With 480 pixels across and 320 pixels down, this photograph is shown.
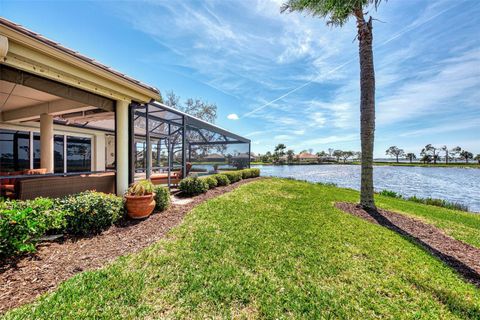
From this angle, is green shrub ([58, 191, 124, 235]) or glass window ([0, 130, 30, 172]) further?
glass window ([0, 130, 30, 172])

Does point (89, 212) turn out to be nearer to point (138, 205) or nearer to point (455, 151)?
point (138, 205)

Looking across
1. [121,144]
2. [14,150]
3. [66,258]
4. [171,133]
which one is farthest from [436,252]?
[14,150]

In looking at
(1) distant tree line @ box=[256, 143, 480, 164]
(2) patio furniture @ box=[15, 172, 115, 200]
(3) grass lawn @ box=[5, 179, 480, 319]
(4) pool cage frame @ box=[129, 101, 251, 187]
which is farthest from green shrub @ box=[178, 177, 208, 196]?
(1) distant tree line @ box=[256, 143, 480, 164]

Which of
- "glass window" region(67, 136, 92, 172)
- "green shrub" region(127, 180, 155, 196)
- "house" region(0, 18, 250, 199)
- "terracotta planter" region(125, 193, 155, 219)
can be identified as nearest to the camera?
"house" region(0, 18, 250, 199)

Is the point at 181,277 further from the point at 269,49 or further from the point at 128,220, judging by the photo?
the point at 269,49

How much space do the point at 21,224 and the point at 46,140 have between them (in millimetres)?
6011

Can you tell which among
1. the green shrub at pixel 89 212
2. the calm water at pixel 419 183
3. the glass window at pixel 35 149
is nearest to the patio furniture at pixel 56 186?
the green shrub at pixel 89 212

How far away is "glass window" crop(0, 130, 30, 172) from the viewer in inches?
317

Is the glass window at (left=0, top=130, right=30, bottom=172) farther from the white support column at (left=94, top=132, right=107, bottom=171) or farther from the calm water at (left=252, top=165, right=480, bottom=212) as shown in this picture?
the calm water at (left=252, top=165, right=480, bottom=212)

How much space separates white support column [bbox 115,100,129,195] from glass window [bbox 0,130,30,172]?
6691mm

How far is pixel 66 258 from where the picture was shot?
9.79 feet

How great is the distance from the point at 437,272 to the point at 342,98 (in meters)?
17.9

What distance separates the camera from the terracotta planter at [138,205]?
4.71 m

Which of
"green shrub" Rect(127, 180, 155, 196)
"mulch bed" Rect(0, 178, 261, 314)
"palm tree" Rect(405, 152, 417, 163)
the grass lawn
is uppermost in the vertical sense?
"palm tree" Rect(405, 152, 417, 163)
